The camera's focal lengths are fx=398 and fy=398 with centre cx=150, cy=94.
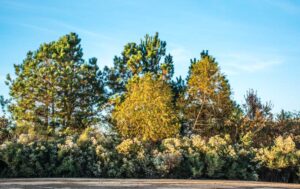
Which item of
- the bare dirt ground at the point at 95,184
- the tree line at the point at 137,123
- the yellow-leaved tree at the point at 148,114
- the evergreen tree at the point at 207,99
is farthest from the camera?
the evergreen tree at the point at 207,99

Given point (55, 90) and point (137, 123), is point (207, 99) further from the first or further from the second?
point (55, 90)

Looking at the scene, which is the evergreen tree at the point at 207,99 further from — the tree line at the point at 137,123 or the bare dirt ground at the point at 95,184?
the bare dirt ground at the point at 95,184

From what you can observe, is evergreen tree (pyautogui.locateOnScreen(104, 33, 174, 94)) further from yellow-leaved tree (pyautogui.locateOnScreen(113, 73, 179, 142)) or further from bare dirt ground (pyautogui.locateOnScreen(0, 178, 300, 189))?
bare dirt ground (pyautogui.locateOnScreen(0, 178, 300, 189))

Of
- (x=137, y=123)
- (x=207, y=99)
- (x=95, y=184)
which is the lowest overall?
(x=95, y=184)

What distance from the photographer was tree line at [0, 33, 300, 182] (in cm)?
2150

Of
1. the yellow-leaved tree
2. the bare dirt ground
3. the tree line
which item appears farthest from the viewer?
the yellow-leaved tree

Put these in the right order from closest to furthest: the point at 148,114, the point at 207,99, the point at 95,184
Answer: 1. the point at 95,184
2. the point at 148,114
3. the point at 207,99

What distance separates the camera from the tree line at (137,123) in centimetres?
2150

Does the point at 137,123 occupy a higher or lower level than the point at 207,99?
lower

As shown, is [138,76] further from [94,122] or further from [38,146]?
[38,146]

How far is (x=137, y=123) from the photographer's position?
93.0ft

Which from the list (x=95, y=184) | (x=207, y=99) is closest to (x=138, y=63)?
(x=207, y=99)

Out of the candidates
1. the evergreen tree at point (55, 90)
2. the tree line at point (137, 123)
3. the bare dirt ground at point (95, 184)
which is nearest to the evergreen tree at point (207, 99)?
the tree line at point (137, 123)

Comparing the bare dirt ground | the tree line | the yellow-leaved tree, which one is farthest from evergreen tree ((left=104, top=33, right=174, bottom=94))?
the bare dirt ground
